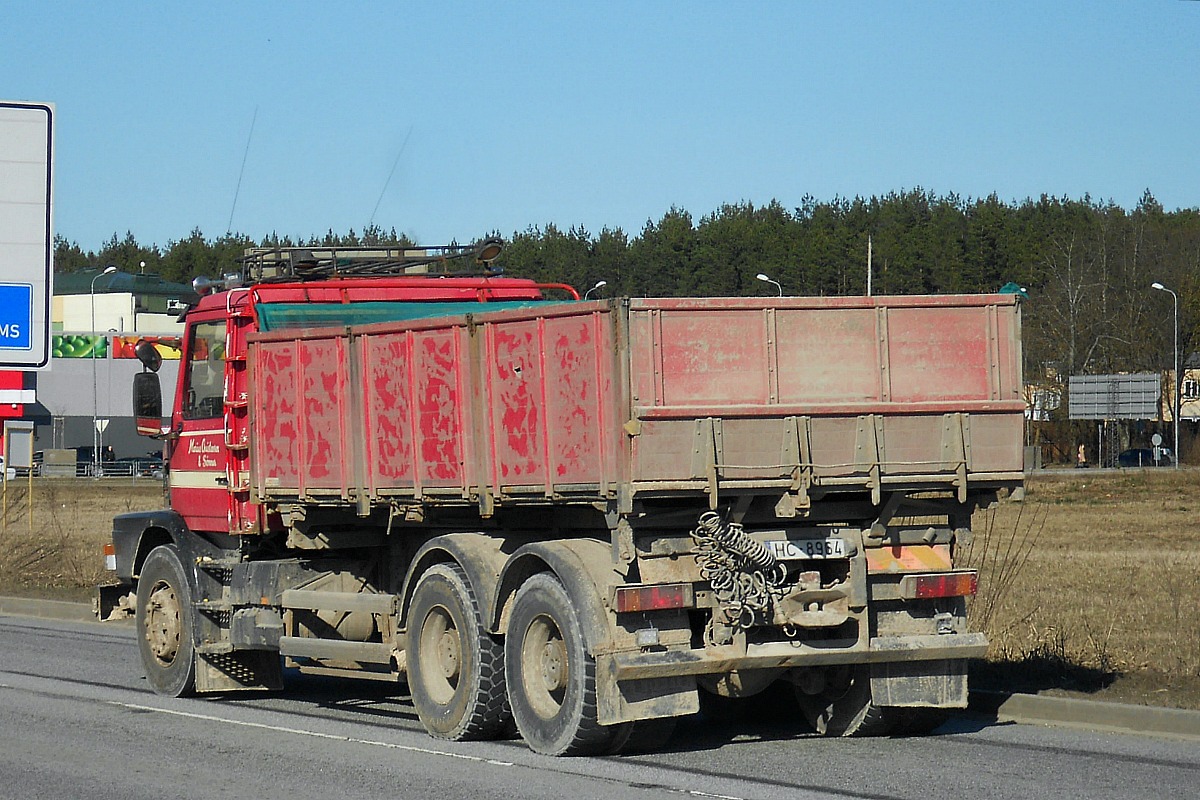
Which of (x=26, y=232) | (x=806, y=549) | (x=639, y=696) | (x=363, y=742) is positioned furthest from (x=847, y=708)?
(x=26, y=232)

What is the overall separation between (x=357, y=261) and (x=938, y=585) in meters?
5.84

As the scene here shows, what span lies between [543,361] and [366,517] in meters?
2.58

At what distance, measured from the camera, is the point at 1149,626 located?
1538cm

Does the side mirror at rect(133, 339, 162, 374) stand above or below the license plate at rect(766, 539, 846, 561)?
above

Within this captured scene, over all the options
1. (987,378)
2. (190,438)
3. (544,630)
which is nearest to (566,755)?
(544,630)

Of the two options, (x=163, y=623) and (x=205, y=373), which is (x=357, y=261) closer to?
(x=205, y=373)

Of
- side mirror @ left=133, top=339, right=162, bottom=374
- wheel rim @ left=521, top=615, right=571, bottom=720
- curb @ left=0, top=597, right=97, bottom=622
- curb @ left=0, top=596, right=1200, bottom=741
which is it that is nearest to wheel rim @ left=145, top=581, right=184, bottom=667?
side mirror @ left=133, top=339, right=162, bottom=374

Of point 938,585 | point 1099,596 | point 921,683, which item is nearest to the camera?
point 938,585

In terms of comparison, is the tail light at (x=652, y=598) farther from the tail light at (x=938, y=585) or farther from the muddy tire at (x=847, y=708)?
the muddy tire at (x=847, y=708)

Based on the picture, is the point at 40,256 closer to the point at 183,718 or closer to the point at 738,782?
the point at 183,718

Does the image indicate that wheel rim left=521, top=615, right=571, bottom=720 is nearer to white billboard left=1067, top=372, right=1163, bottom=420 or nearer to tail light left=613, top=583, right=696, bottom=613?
tail light left=613, top=583, right=696, bottom=613

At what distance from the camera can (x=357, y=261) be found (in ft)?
44.7

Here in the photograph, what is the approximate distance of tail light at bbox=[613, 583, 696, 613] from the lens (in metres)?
9.30

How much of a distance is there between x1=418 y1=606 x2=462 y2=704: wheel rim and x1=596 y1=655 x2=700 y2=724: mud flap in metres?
1.64
